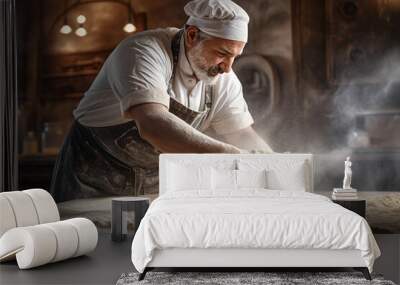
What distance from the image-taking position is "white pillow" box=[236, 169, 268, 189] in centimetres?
657

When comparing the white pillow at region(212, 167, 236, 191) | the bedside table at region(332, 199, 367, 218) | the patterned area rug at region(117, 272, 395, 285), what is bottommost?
the patterned area rug at region(117, 272, 395, 285)

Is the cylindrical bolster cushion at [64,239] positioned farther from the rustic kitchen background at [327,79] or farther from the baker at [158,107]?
the rustic kitchen background at [327,79]

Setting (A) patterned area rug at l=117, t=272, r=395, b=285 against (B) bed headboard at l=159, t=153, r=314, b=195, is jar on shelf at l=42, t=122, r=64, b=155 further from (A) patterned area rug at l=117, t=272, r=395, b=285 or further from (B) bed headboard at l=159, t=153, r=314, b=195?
(A) patterned area rug at l=117, t=272, r=395, b=285

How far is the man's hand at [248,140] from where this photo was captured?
7.24 metres

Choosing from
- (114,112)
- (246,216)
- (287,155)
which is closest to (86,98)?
(114,112)

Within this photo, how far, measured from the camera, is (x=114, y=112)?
7.23m

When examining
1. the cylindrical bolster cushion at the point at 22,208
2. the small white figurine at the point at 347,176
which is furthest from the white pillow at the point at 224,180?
the cylindrical bolster cushion at the point at 22,208

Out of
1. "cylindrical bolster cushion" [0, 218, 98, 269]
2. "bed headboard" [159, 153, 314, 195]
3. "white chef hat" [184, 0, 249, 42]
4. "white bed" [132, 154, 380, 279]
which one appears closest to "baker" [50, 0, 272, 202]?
"white chef hat" [184, 0, 249, 42]

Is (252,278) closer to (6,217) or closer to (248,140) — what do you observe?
(6,217)

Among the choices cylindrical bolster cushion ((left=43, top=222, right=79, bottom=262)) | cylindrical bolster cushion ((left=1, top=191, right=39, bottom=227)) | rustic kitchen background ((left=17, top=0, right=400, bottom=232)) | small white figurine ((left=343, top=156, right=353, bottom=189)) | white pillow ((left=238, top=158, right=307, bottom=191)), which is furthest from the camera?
rustic kitchen background ((left=17, top=0, right=400, bottom=232))

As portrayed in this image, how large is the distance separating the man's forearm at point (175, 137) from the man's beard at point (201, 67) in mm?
560

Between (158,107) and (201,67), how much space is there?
67cm

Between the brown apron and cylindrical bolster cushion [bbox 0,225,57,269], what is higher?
the brown apron

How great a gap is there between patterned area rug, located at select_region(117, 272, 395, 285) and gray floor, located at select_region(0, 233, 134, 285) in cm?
25
